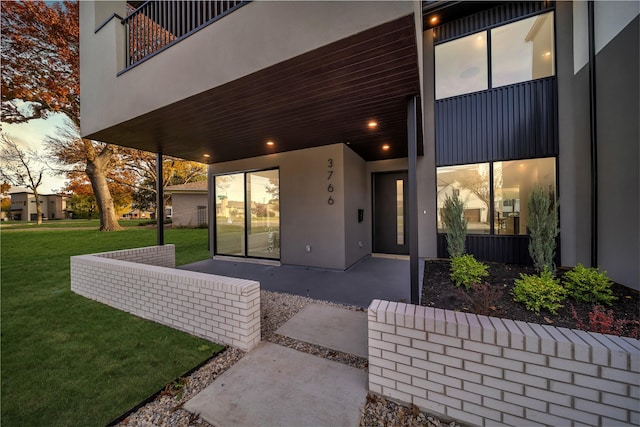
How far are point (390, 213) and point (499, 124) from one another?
3.21 metres

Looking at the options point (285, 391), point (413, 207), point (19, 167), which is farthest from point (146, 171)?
point (285, 391)

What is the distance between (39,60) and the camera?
10266mm

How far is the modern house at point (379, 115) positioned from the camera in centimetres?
259

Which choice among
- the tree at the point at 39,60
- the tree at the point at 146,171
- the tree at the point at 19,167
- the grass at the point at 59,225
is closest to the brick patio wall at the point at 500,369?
the tree at the point at 146,171

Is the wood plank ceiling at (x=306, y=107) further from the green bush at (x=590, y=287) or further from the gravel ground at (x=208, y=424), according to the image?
the green bush at (x=590, y=287)

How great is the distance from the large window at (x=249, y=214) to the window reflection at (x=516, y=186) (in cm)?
519

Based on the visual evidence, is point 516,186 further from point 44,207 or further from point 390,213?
point 44,207

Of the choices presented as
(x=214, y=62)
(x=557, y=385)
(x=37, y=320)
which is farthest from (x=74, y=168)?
(x=557, y=385)

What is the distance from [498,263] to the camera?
207 inches

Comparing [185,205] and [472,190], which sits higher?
[185,205]

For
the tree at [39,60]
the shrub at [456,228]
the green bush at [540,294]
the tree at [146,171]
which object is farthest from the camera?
the tree at [146,171]

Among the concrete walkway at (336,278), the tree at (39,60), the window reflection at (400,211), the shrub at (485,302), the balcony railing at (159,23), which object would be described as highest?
the tree at (39,60)

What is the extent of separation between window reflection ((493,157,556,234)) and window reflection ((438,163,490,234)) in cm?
19

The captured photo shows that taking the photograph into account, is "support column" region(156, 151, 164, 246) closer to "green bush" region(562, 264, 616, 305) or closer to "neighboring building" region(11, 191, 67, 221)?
"green bush" region(562, 264, 616, 305)
